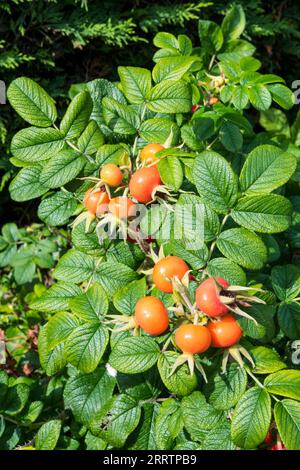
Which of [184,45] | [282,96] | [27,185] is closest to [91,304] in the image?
[27,185]

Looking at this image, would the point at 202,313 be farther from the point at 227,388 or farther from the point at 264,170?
the point at 264,170

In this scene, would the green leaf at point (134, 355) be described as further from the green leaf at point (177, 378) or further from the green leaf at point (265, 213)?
the green leaf at point (265, 213)

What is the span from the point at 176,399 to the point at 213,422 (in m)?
0.17

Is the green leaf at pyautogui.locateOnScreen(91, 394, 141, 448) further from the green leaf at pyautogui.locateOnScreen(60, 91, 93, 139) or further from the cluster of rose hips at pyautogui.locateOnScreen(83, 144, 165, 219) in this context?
the green leaf at pyautogui.locateOnScreen(60, 91, 93, 139)

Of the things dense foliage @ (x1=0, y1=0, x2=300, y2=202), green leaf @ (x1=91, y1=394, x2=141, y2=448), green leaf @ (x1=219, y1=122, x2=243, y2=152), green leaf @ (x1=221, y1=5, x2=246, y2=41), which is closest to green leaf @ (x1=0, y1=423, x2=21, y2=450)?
green leaf @ (x1=91, y1=394, x2=141, y2=448)

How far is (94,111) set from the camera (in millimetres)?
1784

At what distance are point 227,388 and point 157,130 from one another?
2.54 ft

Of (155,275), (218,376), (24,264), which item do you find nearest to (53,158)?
(155,275)

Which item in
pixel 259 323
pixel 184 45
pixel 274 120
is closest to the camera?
pixel 259 323

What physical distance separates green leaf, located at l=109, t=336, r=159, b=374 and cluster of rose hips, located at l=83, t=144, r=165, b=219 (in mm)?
325

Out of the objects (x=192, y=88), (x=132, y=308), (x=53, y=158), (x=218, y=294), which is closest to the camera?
(x=218, y=294)

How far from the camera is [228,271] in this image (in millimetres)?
1365

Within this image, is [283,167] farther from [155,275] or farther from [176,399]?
[176,399]

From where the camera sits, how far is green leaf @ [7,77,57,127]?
1.59 m
